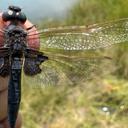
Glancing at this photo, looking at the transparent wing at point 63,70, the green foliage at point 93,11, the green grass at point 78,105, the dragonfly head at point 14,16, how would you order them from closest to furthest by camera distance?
the dragonfly head at point 14,16
the transparent wing at point 63,70
the green grass at point 78,105
the green foliage at point 93,11

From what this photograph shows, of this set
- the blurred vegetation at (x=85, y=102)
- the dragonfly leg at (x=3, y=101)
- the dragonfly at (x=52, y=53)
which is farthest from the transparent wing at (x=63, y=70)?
the blurred vegetation at (x=85, y=102)

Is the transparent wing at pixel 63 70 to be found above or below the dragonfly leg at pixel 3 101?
above

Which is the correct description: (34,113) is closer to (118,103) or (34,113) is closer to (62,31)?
(118,103)

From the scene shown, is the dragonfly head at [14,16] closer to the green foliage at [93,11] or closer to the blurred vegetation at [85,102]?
the blurred vegetation at [85,102]

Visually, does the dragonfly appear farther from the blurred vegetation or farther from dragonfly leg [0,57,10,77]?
the blurred vegetation

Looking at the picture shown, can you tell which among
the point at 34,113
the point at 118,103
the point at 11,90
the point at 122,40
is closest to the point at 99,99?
the point at 118,103

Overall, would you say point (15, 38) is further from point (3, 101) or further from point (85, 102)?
point (85, 102)

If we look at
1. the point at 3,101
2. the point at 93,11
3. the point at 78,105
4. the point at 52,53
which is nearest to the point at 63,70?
the point at 52,53

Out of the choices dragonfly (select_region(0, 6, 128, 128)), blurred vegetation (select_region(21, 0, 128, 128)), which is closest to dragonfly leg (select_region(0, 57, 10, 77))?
dragonfly (select_region(0, 6, 128, 128))
